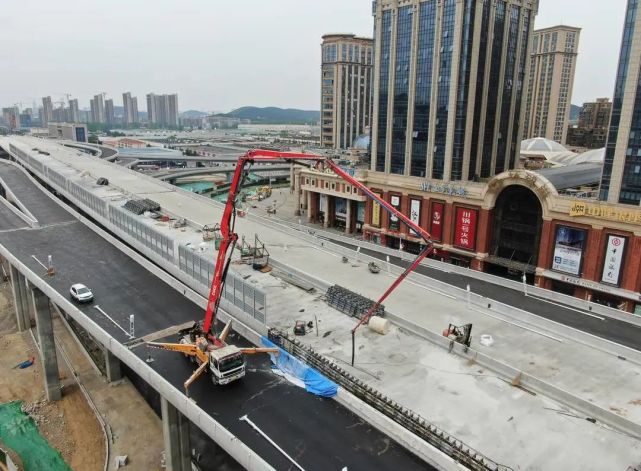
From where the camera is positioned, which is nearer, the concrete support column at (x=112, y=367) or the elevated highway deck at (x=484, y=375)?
the elevated highway deck at (x=484, y=375)

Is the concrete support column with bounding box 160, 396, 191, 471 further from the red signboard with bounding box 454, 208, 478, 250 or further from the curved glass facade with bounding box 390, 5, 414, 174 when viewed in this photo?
the curved glass facade with bounding box 390, 5, 414, 174

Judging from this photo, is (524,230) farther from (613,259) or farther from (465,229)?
(613,259)

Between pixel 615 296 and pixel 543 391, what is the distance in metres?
39.7

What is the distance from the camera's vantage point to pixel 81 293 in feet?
159

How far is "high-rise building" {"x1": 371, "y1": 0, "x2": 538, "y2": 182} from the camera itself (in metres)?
90.6

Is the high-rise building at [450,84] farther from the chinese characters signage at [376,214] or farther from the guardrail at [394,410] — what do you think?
the guardrail at [394,410]

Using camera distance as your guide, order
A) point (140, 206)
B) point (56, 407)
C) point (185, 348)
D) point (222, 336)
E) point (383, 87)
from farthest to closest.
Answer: point (383, 87) → point (140, 206) → point (56, 407) → point (222, 336) → point (185, 348)

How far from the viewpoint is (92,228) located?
77.1 meters

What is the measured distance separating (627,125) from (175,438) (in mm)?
68501

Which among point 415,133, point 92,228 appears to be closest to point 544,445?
point 92,228

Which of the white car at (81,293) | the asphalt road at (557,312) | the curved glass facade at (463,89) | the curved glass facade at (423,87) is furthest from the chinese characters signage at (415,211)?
the white car at (81,293)

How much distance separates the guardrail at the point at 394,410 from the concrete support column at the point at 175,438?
9.31 m

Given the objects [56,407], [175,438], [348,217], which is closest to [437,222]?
[348,217]

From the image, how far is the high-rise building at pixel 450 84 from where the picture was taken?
297 ft
